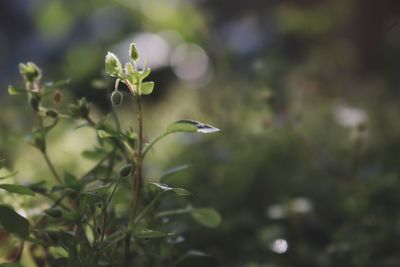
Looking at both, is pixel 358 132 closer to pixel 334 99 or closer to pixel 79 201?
pixel 79 201

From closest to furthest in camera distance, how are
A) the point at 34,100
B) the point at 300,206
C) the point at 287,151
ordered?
1. the point at 34,100
2. the point at 300,206
3. the point at 287,151

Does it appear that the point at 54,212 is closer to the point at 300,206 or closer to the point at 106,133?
the point at 106,133

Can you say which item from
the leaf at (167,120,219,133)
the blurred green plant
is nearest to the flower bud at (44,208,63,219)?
the blurred green plant

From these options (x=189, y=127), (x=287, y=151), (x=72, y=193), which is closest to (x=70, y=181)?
(x=72, y=193)

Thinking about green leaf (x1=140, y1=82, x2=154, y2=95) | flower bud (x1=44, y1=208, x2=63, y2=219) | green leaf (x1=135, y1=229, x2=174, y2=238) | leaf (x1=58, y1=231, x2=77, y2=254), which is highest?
green leaf (x1=140, y1=82, x2=154, y2=95)

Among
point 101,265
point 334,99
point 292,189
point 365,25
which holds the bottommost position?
point 101,265

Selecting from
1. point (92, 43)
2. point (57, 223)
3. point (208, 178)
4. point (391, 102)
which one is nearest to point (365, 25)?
point (391, 102)

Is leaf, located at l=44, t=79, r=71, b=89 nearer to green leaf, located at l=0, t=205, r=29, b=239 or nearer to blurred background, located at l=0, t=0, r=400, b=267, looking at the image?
blurred background, located at l=0, t=0, r=400, b=267

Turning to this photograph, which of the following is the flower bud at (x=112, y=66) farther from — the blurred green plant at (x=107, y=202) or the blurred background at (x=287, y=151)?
the blurred background at (x=287, y=151)
